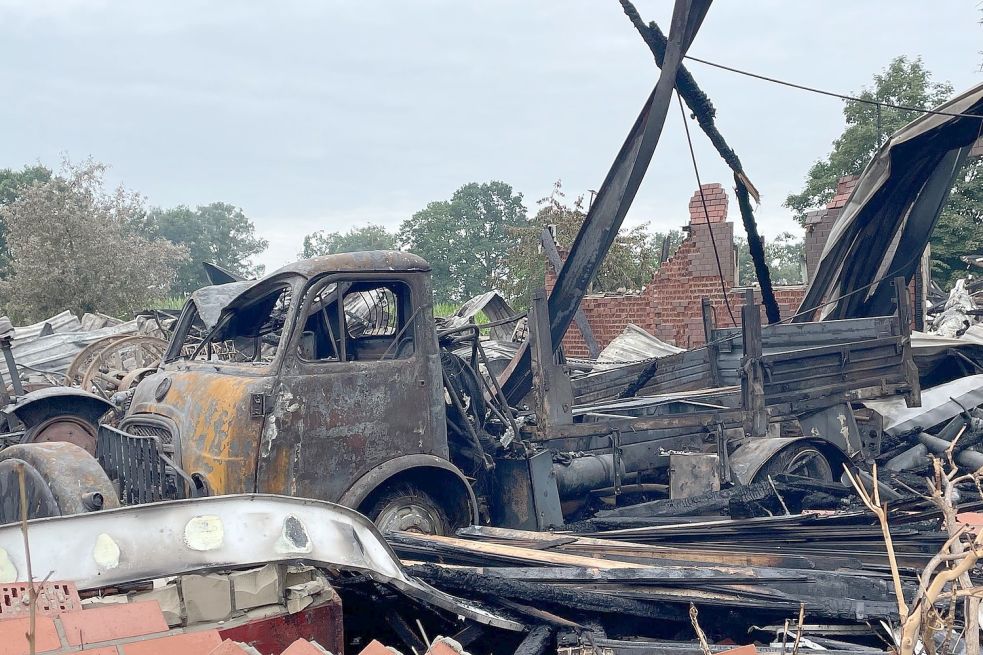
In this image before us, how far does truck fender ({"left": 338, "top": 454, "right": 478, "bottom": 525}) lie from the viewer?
4805 mm

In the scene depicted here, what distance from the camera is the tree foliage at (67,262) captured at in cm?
2283

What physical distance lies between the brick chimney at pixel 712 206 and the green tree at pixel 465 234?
26467 millimetres

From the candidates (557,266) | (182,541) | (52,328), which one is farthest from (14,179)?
(182,541)

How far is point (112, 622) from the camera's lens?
2.42 metres

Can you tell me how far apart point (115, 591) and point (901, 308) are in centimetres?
686

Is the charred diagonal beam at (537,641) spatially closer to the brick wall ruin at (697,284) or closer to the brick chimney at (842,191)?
the brick wall ruin at (697,284)

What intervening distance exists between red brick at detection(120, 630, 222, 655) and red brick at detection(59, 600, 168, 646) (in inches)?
3.0

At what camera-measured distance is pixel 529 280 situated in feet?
67.9

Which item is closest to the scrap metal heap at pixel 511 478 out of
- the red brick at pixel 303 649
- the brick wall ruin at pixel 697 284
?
the red brick at pixel 303 649

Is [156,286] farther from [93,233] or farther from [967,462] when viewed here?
[967,462]

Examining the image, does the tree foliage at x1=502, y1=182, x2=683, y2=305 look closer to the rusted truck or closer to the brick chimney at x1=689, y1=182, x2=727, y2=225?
the brick chimney at x1=689, y1=182, x2=727, y2=225

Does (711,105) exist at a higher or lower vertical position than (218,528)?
higher

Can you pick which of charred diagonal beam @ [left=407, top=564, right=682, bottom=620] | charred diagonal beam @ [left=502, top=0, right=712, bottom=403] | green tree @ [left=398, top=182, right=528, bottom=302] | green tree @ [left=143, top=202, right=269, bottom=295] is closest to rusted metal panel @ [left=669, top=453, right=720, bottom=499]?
charred diagonal beam @ [left=502, top=0, right=712, bottom=403]

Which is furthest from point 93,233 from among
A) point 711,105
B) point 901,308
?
point 901,308
